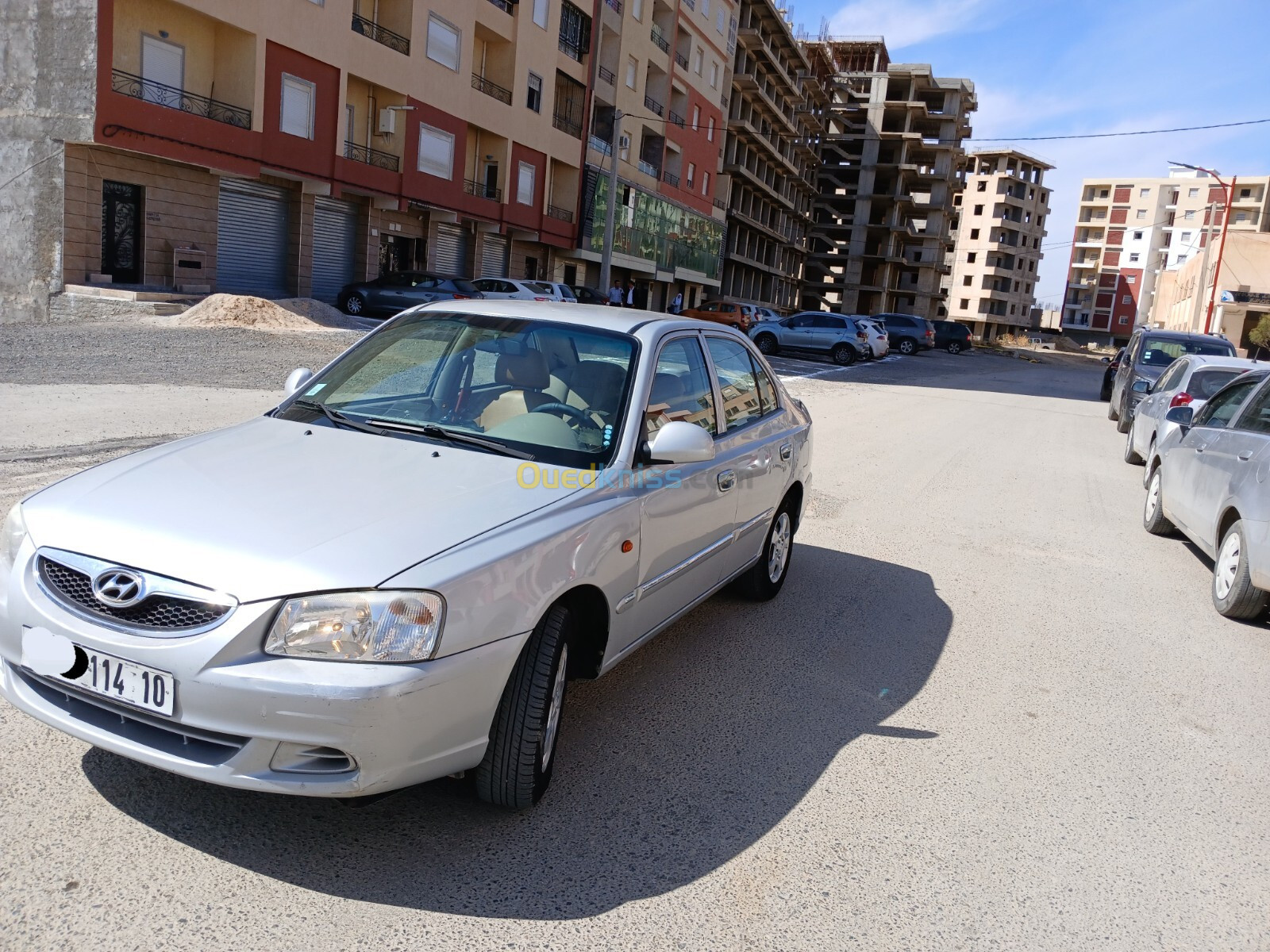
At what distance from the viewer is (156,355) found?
14516 millimetres

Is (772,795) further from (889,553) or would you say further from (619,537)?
(889,553)

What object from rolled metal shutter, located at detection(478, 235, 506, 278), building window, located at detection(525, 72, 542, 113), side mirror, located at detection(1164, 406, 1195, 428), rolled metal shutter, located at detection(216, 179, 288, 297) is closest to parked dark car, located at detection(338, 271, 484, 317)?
rolled metal shutter, located at detection(216, 179, 288, 297)

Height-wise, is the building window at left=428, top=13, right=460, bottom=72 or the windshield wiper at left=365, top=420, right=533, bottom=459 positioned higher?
the building window at left=428, top=13, right=460, bottom=72

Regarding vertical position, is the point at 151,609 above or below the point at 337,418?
below

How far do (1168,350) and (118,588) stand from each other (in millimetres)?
17894

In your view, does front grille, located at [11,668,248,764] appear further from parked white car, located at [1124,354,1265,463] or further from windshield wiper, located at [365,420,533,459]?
parked white car, located at [1124,354,1265,463]

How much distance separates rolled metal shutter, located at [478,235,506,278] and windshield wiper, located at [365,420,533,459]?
33.5 metres

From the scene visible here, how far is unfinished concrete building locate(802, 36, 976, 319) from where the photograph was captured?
90625mm

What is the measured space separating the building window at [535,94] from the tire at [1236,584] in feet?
109

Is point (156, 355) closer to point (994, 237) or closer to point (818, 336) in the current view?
point (818, 336)

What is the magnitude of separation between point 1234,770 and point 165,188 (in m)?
24.4

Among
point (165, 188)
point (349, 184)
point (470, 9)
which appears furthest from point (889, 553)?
point (470, 9)

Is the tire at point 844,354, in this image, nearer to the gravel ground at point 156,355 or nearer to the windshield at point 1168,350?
the windshield at point 1168,350

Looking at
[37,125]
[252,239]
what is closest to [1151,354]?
[252,239]
